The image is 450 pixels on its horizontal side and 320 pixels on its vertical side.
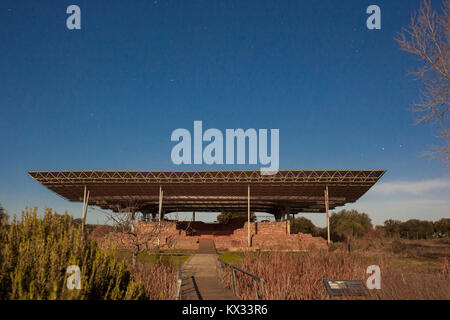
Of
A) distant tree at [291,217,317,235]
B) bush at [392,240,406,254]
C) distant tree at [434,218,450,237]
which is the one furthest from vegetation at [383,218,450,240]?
bush at [392,240,406,254]

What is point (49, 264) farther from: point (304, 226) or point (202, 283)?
point (304, 226)

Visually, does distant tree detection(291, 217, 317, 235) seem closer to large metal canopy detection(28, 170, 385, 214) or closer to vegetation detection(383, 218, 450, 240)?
vegetation detection(383, 218, 450, 240)

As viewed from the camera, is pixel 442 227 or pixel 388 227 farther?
pixel 388 227

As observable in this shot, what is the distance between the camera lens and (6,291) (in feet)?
17.1

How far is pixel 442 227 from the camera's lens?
59.5 meters

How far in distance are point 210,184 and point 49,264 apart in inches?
1037

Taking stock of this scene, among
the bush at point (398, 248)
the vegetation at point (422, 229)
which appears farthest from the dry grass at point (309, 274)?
the vegetation at point (422, 229)

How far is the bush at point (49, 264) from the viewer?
5059 mm

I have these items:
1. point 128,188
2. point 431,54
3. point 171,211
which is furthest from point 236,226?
point 431,54

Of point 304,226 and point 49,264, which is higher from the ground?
point 49,264

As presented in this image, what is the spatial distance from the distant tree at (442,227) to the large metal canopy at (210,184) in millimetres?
34266

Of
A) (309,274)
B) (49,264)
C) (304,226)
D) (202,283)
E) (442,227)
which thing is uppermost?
(49,264)

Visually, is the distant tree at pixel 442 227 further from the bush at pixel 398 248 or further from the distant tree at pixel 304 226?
the bush at pixel 398 248

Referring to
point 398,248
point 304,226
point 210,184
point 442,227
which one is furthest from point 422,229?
point 210,184
